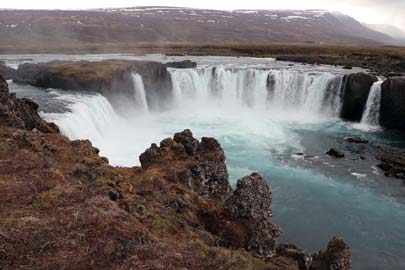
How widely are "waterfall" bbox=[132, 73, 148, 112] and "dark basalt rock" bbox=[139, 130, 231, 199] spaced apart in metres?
35.3

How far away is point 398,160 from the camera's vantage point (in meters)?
38.2

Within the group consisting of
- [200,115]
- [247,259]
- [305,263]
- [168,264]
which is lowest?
[200,115]

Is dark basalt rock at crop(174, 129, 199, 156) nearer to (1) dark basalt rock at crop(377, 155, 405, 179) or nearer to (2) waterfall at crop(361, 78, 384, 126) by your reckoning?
(1) dark basalt rock at crop(377, 155, 405, 179)

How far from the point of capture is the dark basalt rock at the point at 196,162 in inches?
756

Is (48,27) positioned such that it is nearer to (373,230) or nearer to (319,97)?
(319,97)

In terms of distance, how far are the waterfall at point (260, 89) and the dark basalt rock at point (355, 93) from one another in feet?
3.67

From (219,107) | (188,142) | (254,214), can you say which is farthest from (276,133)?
(254,214)

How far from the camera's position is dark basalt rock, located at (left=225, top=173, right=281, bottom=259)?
1558cm

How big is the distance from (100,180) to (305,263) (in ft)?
29.7

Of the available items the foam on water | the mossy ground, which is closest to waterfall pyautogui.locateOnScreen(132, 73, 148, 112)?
the foam on water

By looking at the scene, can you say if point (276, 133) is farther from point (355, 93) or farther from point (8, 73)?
point (8, 73)

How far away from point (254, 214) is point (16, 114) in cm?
1572

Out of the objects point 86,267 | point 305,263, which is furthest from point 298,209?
point 86,267

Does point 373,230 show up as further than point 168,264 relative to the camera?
Yes
